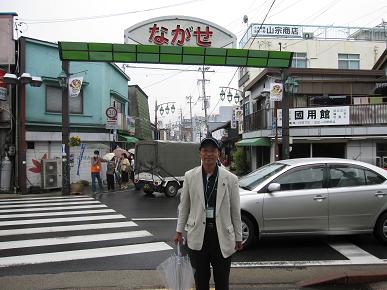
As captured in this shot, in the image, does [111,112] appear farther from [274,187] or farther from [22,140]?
[274,187]

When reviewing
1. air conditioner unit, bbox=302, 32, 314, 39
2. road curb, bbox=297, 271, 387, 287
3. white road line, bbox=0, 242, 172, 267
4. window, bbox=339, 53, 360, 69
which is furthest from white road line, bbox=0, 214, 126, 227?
window, bbox=339, 53, 360, 69

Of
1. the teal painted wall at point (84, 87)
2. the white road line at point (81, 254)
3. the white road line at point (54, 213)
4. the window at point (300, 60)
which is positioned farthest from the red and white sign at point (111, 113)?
the window at point (300, 60)

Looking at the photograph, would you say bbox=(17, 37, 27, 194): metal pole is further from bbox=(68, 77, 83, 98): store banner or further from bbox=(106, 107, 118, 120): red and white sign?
bbox=(106, 107, 118, 120): red and white sign

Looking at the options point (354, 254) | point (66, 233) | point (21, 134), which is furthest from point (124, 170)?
point (354, 254)

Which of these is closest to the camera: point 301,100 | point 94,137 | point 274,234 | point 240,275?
point 240,275

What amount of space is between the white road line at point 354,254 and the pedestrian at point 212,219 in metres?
3.75

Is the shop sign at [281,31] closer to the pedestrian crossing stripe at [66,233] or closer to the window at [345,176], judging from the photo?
the pedestrian crossing stripe at [66,233]

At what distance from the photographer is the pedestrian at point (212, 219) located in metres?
4.11

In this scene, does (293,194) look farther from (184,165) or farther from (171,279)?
(184,165)

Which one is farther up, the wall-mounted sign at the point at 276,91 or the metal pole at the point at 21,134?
the wall-mounted sign at the point at 276,91

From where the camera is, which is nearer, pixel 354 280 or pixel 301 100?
pixel 354 280

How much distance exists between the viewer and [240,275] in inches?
252

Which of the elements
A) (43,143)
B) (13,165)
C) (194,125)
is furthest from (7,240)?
(194,125)

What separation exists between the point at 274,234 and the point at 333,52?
35.4m
